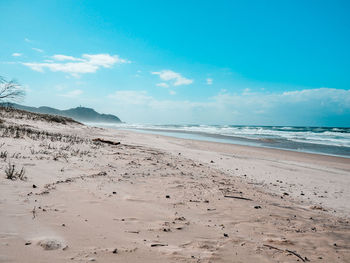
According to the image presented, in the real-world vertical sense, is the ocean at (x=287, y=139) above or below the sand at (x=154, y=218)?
above

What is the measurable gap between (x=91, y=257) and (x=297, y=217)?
13.4 feet

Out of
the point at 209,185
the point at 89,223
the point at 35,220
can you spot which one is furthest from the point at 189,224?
the point at 209,185

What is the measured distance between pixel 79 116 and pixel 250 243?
497ft

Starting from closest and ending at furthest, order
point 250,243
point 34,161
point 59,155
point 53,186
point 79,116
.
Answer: point 250,243 → point 53,186 → point 34,161 → point 59,155 → point 79,116

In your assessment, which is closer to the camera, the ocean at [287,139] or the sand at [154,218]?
the sand at [154,218]

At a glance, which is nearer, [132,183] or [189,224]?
[189,224]

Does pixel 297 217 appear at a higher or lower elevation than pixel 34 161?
lower

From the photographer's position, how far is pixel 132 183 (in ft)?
19.1

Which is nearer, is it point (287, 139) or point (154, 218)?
point (154, 218)

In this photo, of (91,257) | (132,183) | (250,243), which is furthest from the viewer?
(132,183)

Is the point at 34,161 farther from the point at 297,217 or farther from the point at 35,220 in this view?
the point at 297,217

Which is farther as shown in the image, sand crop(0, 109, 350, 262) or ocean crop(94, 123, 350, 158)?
ocean crop(94, 123, 350, 158)

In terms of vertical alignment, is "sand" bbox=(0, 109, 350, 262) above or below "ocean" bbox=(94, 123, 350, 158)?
below

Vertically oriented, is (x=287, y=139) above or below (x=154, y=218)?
above
